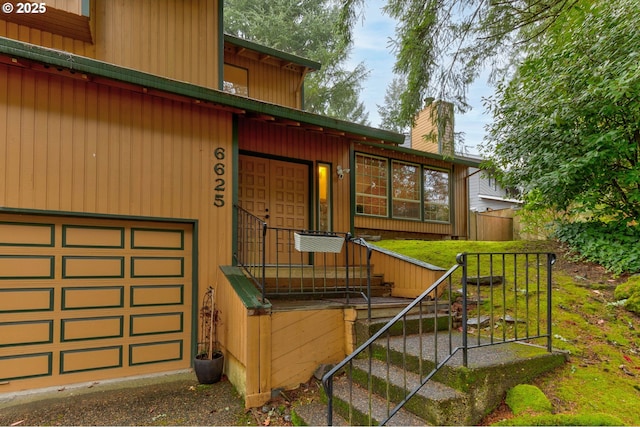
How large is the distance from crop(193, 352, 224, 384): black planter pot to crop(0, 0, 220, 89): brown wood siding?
402 centimetres

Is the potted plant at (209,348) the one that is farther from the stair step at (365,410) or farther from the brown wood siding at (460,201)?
the brown wood siding at (460,201)

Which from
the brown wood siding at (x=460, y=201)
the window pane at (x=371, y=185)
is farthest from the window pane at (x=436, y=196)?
the window pane at (x=371, y=185)

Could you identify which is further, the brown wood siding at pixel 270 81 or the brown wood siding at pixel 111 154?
the brown wood siding at pixel 270 81

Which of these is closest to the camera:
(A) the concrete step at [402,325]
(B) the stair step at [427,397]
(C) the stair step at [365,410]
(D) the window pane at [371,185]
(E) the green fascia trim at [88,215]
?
(B) the stair step at [427,397]

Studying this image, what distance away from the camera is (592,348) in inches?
139

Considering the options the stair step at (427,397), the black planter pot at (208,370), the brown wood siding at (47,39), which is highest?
the brown wood siding at (47,39)

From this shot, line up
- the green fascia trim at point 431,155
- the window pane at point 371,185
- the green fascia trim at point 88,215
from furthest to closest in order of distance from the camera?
the green fascia trim at point 431,155 < the window pane at point 371,185 < the green fascia trim at point 88,215

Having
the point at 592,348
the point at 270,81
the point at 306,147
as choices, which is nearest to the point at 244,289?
the point at 306,147

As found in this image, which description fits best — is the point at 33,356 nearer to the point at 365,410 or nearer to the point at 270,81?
the point at 365,410

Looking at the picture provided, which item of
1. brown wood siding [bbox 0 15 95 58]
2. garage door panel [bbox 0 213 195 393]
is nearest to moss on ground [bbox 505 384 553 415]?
garage door panel [bbox 0 213 195 393]

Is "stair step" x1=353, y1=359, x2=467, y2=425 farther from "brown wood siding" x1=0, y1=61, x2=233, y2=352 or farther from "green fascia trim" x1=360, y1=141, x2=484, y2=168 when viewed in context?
"green fascia trim" x1=360, y1=141, x2=484, y2=168

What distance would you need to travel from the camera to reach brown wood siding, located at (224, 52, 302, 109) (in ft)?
25.1

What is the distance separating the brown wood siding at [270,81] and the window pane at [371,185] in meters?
2.43

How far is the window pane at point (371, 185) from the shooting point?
9.36 meters
